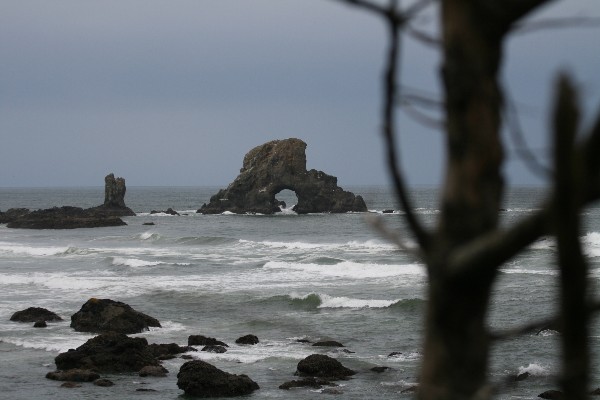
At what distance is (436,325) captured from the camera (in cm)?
220

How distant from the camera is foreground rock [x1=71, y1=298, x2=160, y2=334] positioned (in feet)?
74.0

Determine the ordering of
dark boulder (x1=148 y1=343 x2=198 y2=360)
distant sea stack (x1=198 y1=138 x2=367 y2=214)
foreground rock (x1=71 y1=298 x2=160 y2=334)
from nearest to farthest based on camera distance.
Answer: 1. dark boulder (x1=148 y1=343 x2=198 y2=360)
2. foreground rock (x1=71 y1=298 x2=160 y2=334)
3. distant sea stack (x1=198 y1=138 x2=367 y2=214)

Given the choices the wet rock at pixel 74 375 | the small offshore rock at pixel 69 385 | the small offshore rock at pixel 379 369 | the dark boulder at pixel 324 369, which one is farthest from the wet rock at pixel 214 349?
the small offshore rock at pixel 69 385

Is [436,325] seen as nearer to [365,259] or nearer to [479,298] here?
[479,298]

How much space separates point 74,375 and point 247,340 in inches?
221

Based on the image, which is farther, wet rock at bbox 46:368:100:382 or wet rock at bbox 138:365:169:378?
wet rock at bbox 138:365:169:378

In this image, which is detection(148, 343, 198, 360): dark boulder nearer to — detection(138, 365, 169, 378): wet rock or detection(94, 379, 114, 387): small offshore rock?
detection(138, 365, 169, 378): wet rock

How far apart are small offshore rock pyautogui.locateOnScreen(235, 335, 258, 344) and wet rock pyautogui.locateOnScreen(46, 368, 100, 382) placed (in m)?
5.06

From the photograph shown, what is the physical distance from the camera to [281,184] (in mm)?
95750

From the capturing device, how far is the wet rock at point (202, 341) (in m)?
20.7

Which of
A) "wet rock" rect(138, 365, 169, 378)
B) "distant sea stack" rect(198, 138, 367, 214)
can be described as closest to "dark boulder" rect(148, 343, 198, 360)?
"wet rock" rect(138, 365, 169, 378)

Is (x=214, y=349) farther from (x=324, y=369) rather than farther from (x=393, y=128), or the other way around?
(x=393, y=128)

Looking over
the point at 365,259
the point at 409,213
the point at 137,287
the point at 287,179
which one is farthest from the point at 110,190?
the point at 409,213

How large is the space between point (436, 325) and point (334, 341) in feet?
63.8
